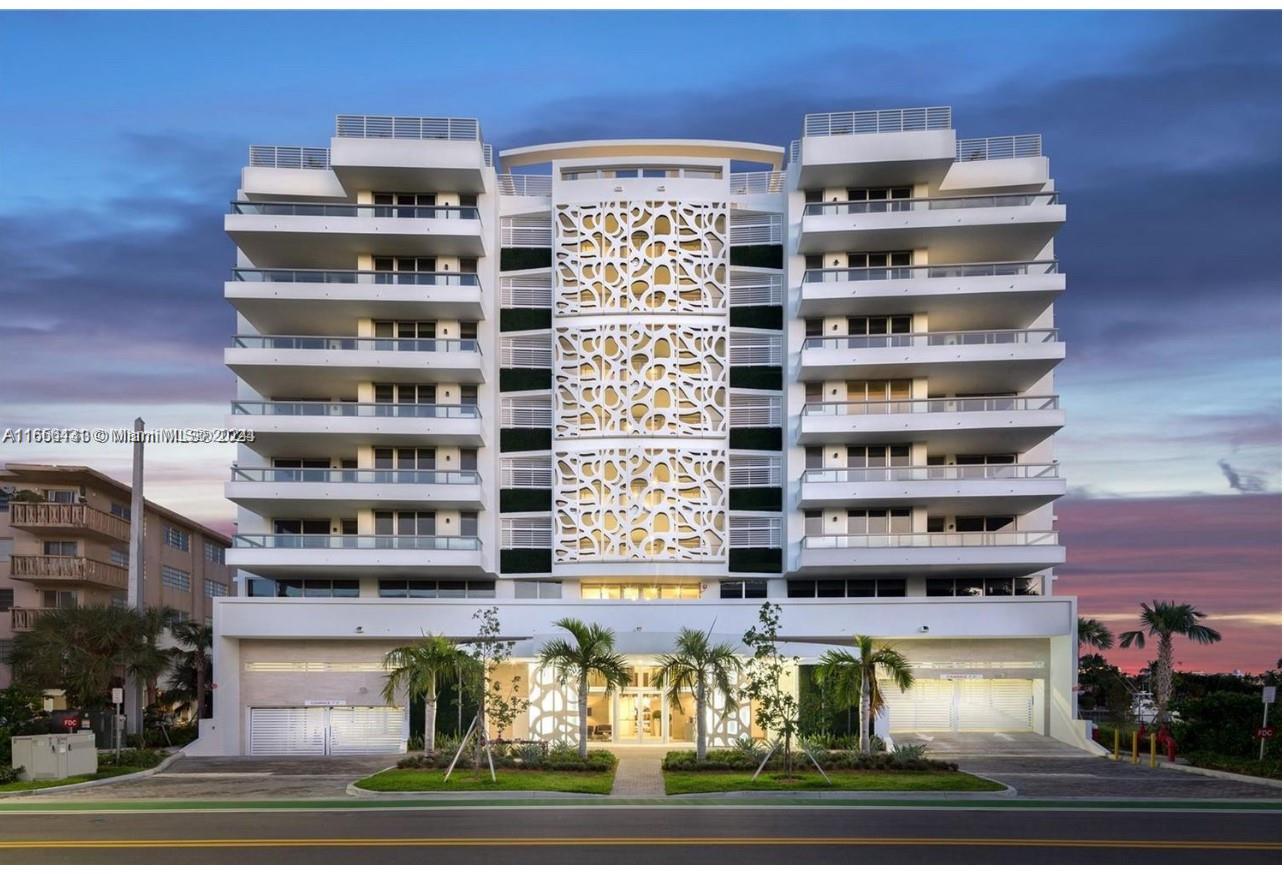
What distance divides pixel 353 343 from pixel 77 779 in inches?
797

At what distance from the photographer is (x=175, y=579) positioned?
70562 millimetres

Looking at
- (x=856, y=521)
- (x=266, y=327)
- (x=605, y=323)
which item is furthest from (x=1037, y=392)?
(x=266, y=327)

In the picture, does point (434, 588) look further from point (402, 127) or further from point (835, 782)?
point (835, 782)

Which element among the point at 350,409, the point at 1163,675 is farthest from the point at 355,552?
the point at 1163,675

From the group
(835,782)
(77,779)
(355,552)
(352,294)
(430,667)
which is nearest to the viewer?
(835,782)

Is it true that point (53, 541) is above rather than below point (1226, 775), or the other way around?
above

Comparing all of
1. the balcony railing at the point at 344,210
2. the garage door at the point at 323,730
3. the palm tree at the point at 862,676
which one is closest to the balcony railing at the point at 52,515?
the garage door at the point at 323,730

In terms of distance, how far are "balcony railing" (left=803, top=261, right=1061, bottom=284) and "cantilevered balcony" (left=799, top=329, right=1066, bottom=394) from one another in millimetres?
2350

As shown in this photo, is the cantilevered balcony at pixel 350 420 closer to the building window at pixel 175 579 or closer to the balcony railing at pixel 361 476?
the balcony railing at pixel 361 476

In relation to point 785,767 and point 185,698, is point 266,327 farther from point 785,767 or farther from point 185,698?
point 785,767

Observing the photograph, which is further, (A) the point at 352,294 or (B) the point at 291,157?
(B) the point at 291,157

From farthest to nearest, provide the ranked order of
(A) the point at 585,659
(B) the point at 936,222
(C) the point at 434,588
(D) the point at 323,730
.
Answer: (C) the point at 434,588 → (B) the point at 936,222 → (D) the point at 323,730 → (A) the point at 585,659

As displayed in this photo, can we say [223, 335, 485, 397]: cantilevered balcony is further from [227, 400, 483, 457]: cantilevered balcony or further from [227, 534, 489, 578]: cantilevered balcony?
[227, 534, 489, 578]: cantilevered balcony

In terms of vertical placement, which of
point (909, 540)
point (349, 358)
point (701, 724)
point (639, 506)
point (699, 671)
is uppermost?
point (349, 358)
